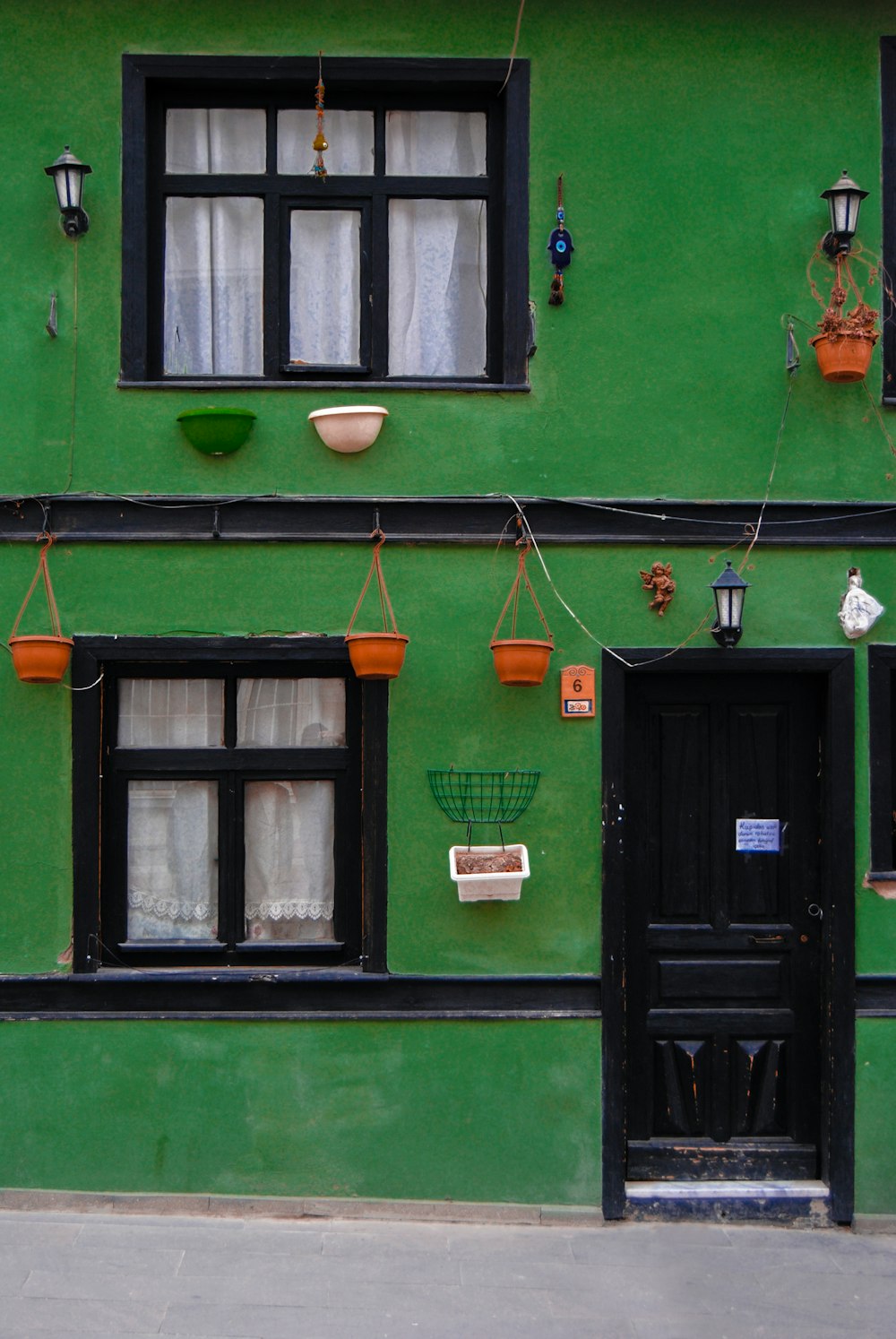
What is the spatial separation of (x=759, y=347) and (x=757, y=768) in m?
2.06

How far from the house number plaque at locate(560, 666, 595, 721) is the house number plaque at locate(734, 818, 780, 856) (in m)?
0.96

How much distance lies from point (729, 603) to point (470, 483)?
4.47ft

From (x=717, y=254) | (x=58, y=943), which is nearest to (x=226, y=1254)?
(x=58, y=943)

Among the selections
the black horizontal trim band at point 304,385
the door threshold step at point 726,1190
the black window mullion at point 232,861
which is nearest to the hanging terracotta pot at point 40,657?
the black window mullion at point 232,861

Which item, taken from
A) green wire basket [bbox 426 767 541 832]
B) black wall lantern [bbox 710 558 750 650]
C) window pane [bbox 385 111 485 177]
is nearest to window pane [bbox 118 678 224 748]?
green wire basket [bbox 426 767 541 832]

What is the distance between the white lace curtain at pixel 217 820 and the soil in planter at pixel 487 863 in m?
0.70

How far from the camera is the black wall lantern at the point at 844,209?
20.9 ft

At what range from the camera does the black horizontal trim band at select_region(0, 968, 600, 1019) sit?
632 cm

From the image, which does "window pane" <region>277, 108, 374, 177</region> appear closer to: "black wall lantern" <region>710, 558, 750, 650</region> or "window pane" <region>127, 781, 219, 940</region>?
"black wall lantern" <region>710, 558, 750, 650</region>

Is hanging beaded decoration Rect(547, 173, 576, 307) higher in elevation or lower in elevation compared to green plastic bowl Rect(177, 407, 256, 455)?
higher

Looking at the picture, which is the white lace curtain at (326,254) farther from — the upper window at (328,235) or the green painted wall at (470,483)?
the green painted wall at (470,483)

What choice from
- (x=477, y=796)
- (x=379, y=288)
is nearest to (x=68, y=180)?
(x=379, y=288)

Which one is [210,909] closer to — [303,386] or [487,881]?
[487,881]

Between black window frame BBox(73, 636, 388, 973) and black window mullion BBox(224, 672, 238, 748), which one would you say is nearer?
black window frame BBox(73, 636, 388, 973)
